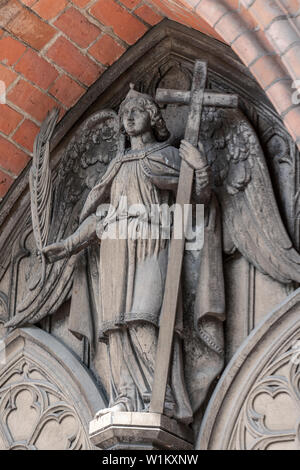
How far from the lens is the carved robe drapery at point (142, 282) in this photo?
4973 millimetres

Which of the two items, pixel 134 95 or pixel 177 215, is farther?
pixel 134 95

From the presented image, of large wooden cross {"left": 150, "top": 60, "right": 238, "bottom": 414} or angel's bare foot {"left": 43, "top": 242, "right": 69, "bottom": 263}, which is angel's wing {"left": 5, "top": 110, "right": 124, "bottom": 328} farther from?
large wooden cross {"left": 150, "top": 60, "right": 238, "bottom": 414}

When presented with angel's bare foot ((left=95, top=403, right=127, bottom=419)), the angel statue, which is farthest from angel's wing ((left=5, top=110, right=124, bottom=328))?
angel's bare foot ((left=95, top=403, right=127, bottom=419))

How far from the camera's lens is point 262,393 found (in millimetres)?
4914

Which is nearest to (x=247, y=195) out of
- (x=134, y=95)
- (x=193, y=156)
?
(x=193, y=156)

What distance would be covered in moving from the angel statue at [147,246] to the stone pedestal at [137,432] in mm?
75

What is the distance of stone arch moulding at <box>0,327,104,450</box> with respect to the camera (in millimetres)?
5336

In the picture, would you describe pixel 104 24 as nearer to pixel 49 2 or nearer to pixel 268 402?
pixel 49 2

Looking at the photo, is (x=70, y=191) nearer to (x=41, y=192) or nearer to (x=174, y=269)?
(x=41, y=192)

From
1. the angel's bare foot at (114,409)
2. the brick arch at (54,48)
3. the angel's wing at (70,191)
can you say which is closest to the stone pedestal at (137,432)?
the angel's bare foot at (114,409)

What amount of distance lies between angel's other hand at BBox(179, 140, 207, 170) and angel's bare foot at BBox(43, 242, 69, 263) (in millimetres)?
692

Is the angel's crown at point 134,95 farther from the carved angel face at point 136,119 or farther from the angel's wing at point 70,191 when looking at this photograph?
the angel's wing at point 70,191

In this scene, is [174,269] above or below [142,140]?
below

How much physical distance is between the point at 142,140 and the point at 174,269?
27.8 inches
